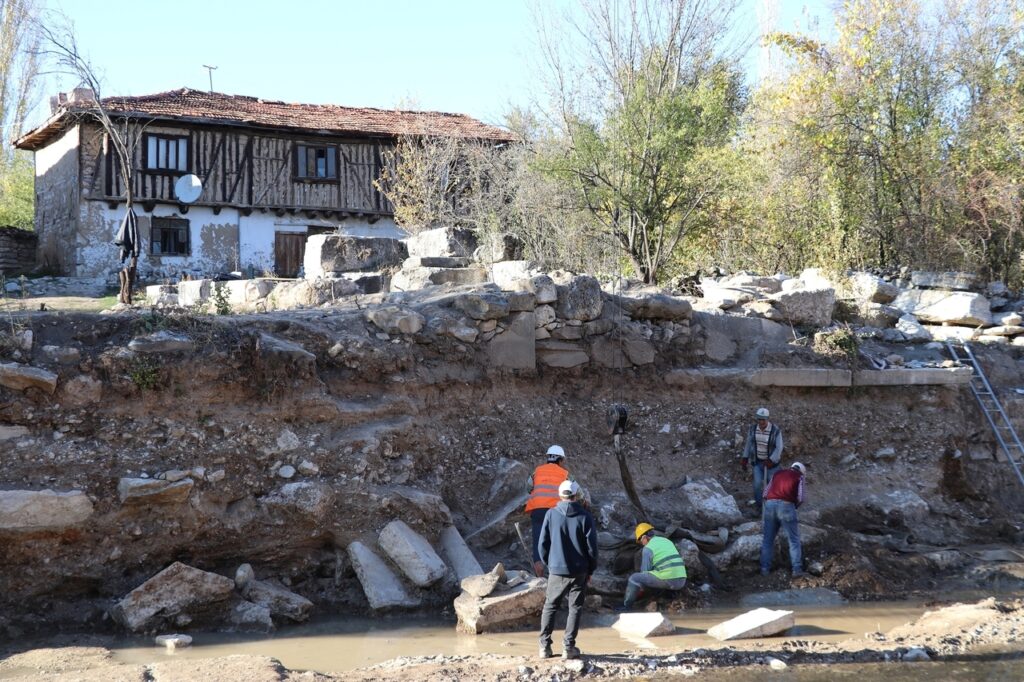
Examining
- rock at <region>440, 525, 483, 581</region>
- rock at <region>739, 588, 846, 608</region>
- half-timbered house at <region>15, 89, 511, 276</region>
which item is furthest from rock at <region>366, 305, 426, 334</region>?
half-timbered house at <region>15, 89, 511, 276</region>

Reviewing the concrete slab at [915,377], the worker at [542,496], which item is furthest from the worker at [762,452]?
the worker at [542,496]

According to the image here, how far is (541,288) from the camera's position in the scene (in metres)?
11.4

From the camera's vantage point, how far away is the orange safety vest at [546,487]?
9.02m

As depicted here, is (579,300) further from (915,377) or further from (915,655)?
(915,655)

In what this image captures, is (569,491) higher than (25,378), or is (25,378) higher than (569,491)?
(25,378)

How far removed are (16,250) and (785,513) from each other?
2160 cm

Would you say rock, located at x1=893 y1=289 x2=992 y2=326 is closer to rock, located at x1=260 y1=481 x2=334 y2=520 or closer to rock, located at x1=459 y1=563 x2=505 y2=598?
rock, located at x1=459 y1=563 x2=505 y2=598

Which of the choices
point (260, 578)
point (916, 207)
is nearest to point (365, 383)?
point (260, 578)

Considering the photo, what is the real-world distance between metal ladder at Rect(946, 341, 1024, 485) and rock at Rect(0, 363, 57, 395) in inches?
451

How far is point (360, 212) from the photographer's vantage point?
25.5 metres

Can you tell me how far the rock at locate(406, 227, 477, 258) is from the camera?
1466cm

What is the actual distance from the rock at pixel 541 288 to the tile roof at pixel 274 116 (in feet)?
44.2

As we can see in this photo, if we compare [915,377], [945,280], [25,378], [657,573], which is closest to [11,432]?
[25,378]

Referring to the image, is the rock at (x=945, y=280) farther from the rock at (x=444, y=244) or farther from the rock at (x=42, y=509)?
the rock at (x=42, y=509)
